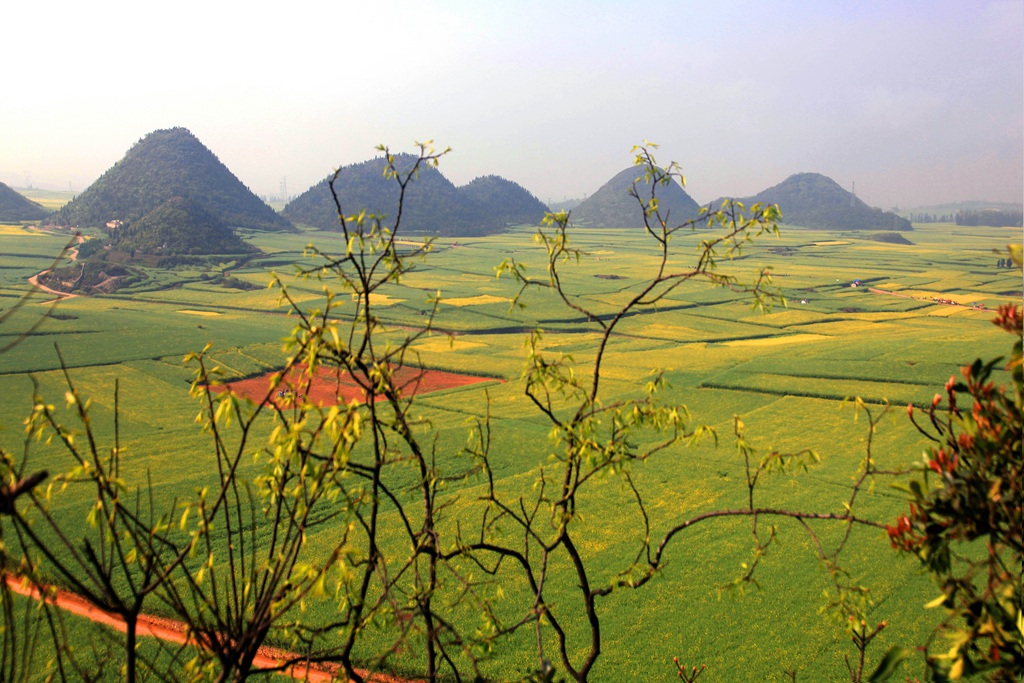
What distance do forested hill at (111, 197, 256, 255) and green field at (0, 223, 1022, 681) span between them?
794 cm

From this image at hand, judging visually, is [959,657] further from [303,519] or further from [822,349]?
[822,349]

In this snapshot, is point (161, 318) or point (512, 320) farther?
point (512, 320)

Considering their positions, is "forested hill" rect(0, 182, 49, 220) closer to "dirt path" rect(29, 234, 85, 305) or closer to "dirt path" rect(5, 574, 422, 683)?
"dirt path" rect(29, 234, 85, 305)

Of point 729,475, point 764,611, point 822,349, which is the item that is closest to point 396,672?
point 764,611

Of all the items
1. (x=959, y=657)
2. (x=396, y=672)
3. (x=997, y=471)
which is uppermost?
(x=997, y=471)

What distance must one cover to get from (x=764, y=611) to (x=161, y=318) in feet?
142

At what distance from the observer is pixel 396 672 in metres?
11.3

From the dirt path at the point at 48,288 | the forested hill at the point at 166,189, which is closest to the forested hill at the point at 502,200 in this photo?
the forested hill at the point at 166,189

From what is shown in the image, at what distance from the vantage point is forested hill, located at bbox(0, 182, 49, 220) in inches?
4422

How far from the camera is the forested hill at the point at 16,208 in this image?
112 m

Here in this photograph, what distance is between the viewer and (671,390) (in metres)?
29.5

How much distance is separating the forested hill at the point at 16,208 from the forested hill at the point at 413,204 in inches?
1509

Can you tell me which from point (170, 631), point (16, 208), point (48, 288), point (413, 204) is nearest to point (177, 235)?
point (48, 288)

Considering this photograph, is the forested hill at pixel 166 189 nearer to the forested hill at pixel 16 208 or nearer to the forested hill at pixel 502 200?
the forested hill at pixel 16 208
